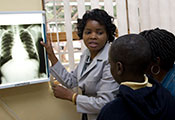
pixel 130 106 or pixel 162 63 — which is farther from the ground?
pixel 162 63

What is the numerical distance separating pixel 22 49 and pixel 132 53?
88cm

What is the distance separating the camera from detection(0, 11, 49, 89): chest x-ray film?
1416 millimetres

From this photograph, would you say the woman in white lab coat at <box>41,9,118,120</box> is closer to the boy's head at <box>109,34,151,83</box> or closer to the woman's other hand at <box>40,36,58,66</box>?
the woman's other hand at <box>40,36,58,66</box>

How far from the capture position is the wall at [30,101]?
154 cm

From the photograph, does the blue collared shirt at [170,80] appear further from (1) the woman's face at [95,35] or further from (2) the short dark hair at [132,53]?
(1) the woman's face at [95,35]

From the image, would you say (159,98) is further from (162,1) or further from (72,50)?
(162,1)

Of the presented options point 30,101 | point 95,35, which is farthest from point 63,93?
point 95,35

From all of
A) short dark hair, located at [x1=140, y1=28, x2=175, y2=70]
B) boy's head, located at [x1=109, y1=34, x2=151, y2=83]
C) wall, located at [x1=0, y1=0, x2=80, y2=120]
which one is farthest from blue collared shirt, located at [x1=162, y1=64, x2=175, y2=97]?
wall, located at [x1=0, y1=0, x2=80, y2=120]

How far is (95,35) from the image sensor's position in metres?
1.42

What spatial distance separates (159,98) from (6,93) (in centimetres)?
112

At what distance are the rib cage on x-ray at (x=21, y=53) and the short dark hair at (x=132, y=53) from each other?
78 cm

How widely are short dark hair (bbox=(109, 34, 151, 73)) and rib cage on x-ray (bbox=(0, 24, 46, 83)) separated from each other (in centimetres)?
78

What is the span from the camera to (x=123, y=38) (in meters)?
0.87

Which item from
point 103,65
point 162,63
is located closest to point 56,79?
point 103,65
